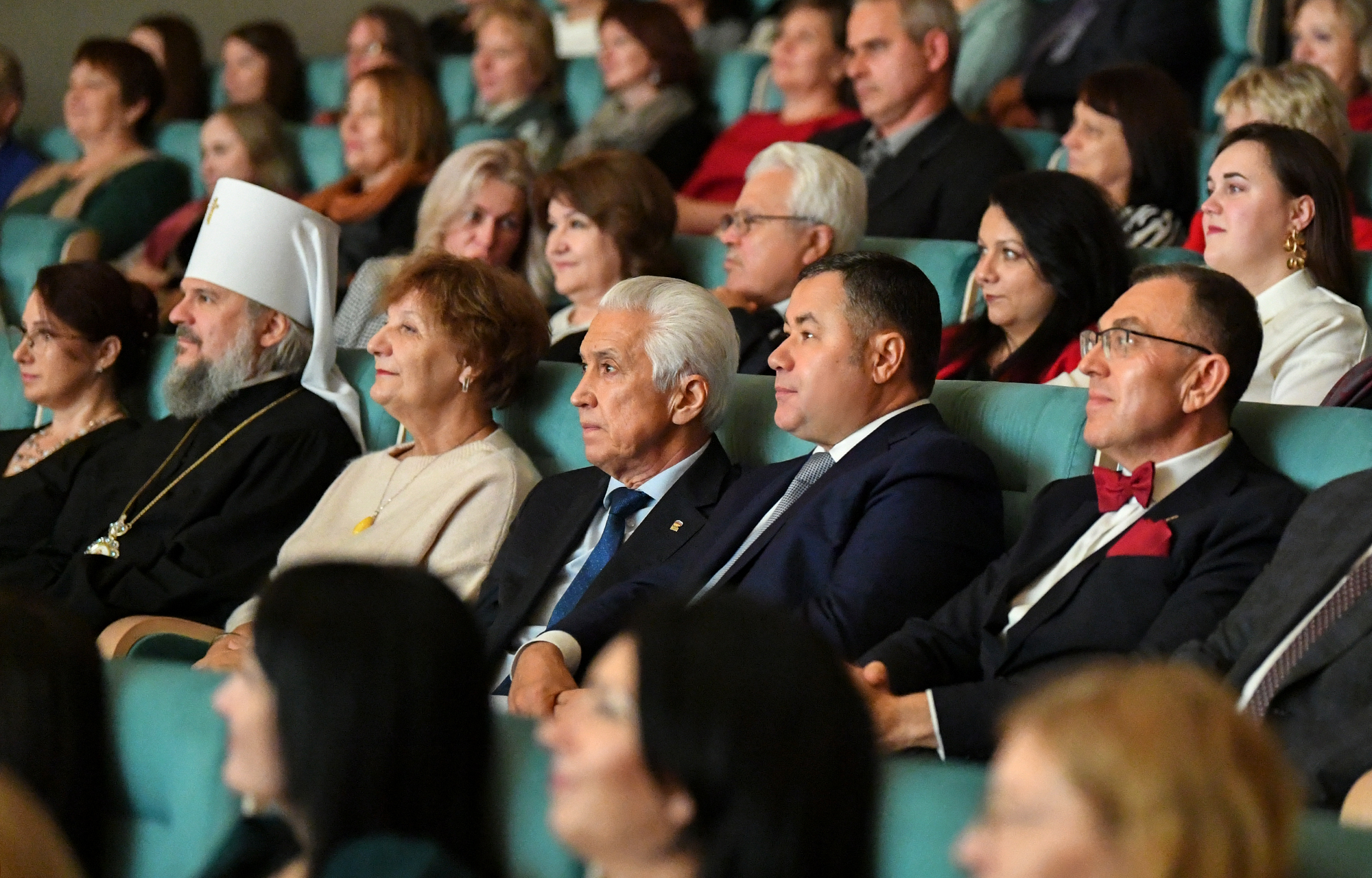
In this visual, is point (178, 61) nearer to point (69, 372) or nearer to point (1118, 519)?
point (69, 372)

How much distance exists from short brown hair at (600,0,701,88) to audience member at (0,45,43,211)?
2.45 metres

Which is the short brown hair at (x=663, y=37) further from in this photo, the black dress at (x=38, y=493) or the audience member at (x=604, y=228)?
the black dress at (x=38, y=493)

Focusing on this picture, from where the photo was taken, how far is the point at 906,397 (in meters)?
2.81

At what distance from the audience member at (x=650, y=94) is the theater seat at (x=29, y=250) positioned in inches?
60.0

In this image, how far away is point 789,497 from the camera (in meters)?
2.75

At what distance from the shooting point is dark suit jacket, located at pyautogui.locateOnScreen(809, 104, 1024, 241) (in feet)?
13.9

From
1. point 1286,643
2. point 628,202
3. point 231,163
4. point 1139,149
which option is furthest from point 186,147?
point 1286,643

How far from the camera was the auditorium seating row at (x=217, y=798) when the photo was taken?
1449 mm

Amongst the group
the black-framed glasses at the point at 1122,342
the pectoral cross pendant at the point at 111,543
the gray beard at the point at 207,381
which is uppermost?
the black-framed glasses at the point at 1122,342

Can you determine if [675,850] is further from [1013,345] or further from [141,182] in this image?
[141,182]

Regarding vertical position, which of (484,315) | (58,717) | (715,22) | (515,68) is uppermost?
(58,717)

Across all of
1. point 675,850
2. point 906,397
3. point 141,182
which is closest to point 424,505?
point 906,397

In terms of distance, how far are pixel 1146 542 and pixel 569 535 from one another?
1103 mm

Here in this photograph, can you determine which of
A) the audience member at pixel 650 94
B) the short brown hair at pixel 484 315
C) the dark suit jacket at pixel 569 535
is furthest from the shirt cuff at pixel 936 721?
the audience member at pixel 650 94
